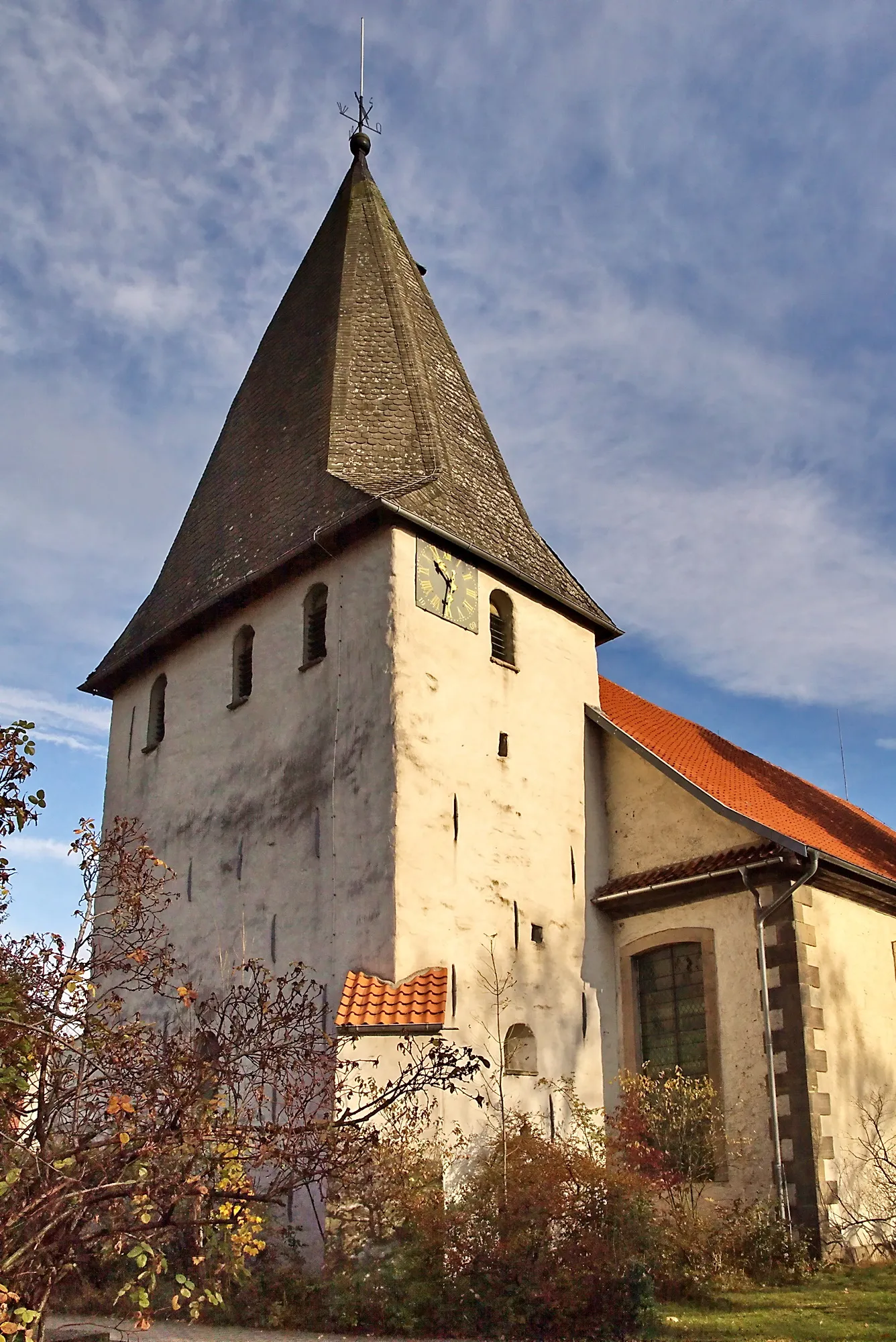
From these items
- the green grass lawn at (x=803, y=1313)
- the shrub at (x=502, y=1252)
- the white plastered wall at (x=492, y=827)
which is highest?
the white plastered wall at (x=492, y=827)

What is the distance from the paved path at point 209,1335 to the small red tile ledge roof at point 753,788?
671cm

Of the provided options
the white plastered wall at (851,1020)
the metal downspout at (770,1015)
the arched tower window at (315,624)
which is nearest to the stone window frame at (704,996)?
the metal downspout at (770,1015)

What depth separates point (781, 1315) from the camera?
952 centimetres

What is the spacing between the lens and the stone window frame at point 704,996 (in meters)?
13.0

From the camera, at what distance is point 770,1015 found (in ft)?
41.6

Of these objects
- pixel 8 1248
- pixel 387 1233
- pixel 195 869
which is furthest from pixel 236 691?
pixel 8 1248

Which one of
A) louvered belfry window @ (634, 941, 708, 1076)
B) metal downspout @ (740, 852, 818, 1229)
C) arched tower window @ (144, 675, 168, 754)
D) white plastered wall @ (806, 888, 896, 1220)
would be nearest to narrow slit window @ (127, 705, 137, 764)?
arched tower window @ (144, 675, 168, 754)

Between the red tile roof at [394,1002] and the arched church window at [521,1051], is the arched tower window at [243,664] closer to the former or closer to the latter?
the red tile roof at [394,1002]

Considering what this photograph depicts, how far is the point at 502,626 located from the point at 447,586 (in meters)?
1.20

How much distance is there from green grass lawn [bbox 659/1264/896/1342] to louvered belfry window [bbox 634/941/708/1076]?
266cm

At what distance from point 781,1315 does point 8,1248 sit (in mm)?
6734

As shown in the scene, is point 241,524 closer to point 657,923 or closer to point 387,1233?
point 657,923

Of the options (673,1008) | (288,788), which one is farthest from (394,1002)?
(673,1008)

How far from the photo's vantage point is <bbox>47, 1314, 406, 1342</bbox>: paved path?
9.09 metres
